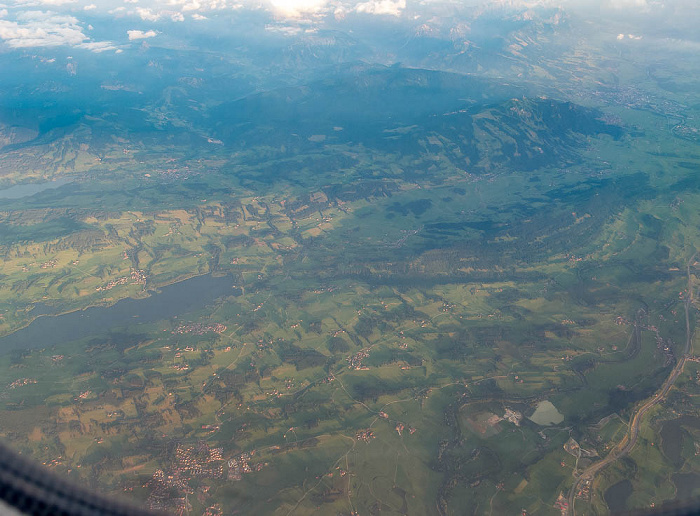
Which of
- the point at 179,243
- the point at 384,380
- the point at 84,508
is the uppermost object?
the point at 84,508

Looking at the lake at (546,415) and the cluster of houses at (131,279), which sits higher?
the lake at (546,415)

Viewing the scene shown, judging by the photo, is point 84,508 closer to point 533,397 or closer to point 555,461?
point 555,461

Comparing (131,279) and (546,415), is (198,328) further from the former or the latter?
(546,415)

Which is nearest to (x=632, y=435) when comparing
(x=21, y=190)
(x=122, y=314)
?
(x=122, y=314)

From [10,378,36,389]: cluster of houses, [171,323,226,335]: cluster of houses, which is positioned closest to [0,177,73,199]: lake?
[10,378,36,389]: cluster of houses

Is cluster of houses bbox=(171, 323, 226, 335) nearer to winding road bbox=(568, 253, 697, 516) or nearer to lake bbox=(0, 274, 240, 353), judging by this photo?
lake bbox=(0, 274, 240, 353)

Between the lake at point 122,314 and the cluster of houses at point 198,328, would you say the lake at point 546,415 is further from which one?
the lake at point 122,314

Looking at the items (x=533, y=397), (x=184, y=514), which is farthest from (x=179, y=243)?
(x=533, y=397)

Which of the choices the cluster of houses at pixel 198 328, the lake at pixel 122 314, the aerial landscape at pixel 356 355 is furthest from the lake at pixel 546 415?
the lake at pixel 122 314
